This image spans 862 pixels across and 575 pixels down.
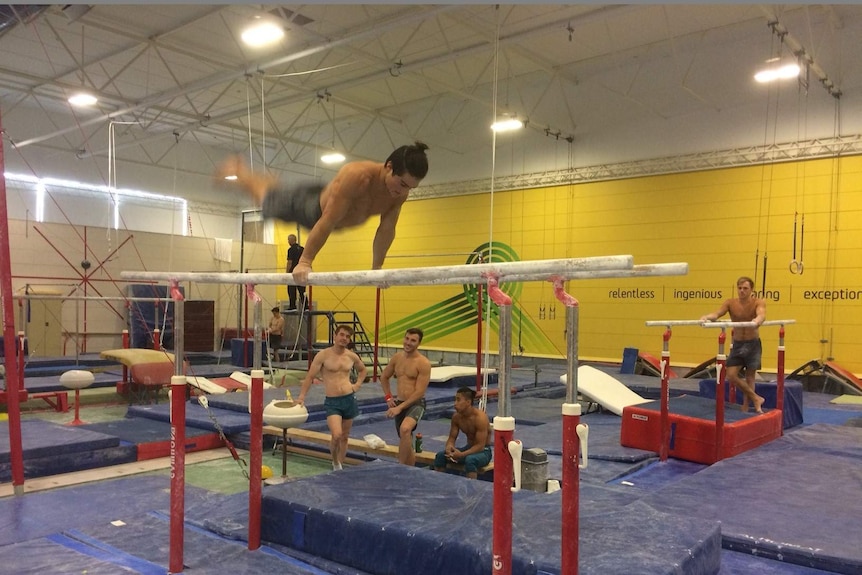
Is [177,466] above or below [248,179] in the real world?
below

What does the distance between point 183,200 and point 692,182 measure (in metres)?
14.1

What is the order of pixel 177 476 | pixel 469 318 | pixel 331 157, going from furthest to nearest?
1. pixel 469 318
2. pixel 331 157
3. pixel 177 476

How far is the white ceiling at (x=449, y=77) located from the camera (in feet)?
35.3

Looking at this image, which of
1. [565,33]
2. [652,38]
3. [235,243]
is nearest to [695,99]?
[652,38]

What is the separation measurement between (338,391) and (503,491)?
11.9 feet

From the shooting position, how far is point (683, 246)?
→ 12.6m

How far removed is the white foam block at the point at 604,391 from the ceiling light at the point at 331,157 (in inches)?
311

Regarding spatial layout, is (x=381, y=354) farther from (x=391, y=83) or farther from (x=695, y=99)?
(x=695, y=99)

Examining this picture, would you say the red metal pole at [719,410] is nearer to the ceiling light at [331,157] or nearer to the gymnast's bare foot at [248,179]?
the gymnast's bare foot at [248,179]

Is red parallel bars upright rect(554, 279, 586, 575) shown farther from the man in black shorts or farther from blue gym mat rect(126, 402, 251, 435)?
blue gym mat rect(126, 402, 251, 435)

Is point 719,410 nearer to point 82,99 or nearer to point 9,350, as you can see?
point 9,350

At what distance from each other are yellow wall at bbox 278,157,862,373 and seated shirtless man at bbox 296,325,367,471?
257 inches

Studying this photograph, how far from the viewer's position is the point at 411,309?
54.5 ft

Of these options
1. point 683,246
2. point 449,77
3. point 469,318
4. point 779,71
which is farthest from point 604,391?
point 449,77
